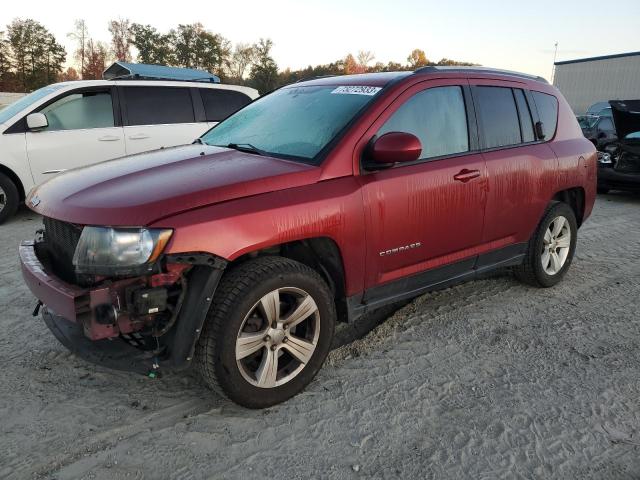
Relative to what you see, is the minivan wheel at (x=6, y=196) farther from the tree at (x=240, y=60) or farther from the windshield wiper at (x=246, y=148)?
the tree at (x=240, y=60)

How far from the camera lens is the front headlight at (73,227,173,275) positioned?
7.57 ft

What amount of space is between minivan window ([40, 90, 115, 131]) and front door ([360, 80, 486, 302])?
5.33 meters

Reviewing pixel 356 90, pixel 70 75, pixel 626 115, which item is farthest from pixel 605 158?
pixel 70 75

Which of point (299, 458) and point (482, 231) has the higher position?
point (482, 231)

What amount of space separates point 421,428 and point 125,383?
5.46ft

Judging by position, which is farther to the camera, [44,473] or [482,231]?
[482,231]

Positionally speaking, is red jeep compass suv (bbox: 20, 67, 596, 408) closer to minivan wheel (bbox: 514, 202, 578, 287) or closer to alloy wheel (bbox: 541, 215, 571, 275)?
minivan wheel (bbox: 514, 202, 578, 287)

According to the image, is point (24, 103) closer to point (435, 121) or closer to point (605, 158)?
point (435, 121)

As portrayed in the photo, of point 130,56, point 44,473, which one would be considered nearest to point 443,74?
point 44,473

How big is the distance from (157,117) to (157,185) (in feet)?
18.0

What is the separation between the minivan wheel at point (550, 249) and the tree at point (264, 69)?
5750 centimetres

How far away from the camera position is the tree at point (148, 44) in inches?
2308

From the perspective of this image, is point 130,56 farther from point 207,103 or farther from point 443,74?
point 443,74

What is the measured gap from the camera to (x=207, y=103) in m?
8.17
